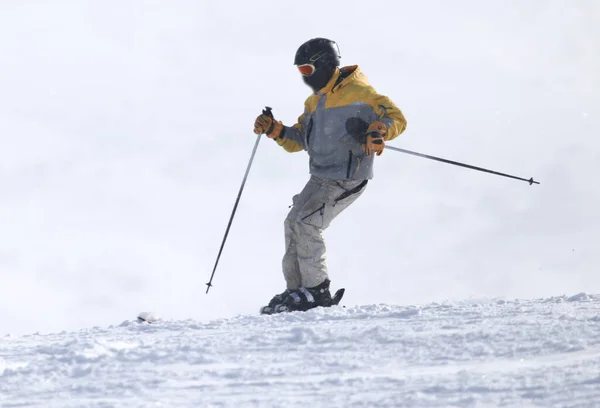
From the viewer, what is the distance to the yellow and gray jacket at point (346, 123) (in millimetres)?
6289

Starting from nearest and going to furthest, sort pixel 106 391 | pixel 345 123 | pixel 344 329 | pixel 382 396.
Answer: pixel 382 396, pixel 106 391, pixel 344 329, pixel 345 123

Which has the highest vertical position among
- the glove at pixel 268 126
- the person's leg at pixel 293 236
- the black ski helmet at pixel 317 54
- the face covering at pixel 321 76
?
the black ski helmet at pixel 317 54

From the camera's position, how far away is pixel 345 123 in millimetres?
6293

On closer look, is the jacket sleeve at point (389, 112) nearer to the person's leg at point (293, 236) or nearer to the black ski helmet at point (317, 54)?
the black ski helmet at point (317, 54)

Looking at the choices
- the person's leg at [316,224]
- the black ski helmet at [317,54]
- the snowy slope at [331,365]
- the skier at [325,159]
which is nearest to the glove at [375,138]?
the skier at [325,159]

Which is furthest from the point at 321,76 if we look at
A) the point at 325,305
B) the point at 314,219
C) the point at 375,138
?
the point at 325,305

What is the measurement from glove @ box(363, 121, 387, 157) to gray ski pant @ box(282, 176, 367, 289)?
50 cm

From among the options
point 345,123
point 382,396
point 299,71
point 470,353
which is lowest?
point 382,396

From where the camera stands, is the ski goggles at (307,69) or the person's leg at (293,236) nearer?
the person's leg at (293,236)

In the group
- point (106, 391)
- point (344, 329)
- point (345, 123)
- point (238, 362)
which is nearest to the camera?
point (106, 391)

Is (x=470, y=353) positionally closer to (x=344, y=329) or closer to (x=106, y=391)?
(x=344, y=329)

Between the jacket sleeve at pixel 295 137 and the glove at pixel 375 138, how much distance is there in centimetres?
87

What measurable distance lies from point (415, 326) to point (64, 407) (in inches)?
80.1

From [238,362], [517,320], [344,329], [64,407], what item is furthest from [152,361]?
[517,320]
